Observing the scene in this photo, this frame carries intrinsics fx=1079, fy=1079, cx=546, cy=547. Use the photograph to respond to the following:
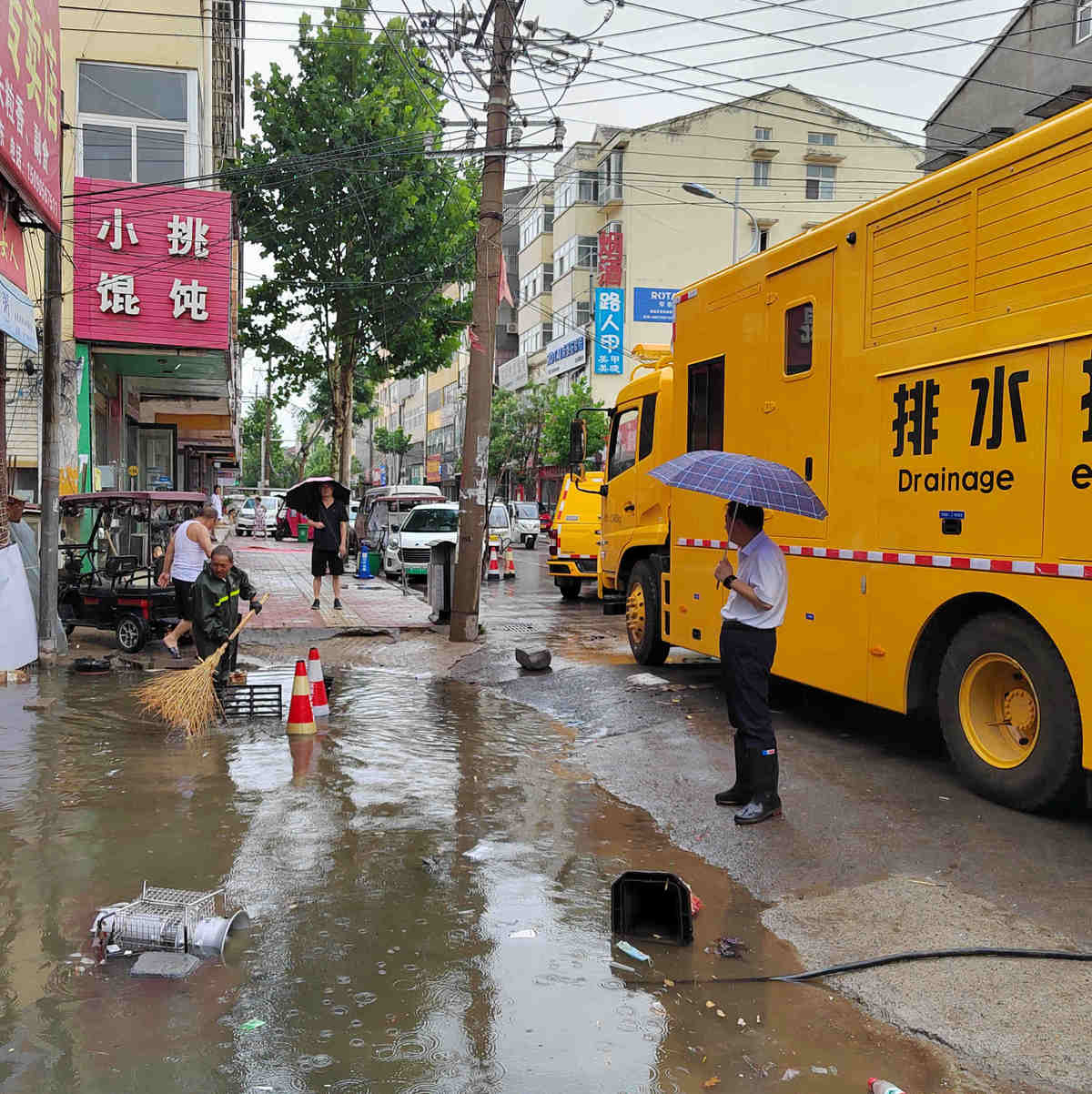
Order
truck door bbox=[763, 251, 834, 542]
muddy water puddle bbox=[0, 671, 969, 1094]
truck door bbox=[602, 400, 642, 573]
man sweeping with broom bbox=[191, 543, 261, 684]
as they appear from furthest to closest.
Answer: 1. truck door bbox=[602, 400, 642, 573]
2. man sweeping with broom bbox=[191, 543, 261, 684]
3. truck door bbox=[763, 251, 834, 542]
4. muddy water puddle bbox=[0, 671, 969, 1094]

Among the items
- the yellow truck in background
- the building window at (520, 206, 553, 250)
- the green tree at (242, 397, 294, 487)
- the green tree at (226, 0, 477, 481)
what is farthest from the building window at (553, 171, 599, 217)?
the green tree at (242, 397, 294, 487)

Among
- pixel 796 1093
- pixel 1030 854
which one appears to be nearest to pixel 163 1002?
pixel 796 1093

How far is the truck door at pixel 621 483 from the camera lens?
11691 millimetres

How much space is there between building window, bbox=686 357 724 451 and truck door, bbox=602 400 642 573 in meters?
1.73

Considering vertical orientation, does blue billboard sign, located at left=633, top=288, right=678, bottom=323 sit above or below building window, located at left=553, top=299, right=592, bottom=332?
below

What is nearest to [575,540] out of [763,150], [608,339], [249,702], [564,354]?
[249,702]

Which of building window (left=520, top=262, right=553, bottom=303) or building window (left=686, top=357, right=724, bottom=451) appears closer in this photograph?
building window (left=686, top=357, right=724, bottom=451)

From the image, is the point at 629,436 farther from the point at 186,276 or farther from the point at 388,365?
the point at 388,365

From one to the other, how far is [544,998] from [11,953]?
2.04 meters

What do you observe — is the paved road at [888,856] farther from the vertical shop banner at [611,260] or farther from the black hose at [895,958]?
the vertical shop banner at [611,260]

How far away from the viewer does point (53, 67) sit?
34.6 ft

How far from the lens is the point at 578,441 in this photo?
12758 millimetres

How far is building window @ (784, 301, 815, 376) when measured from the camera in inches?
312

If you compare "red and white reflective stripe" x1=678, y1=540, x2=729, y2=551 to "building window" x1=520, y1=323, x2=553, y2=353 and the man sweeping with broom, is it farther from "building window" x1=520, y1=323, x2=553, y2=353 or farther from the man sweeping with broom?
"building window" x1=520, y1=323, x2=553, y2=353
